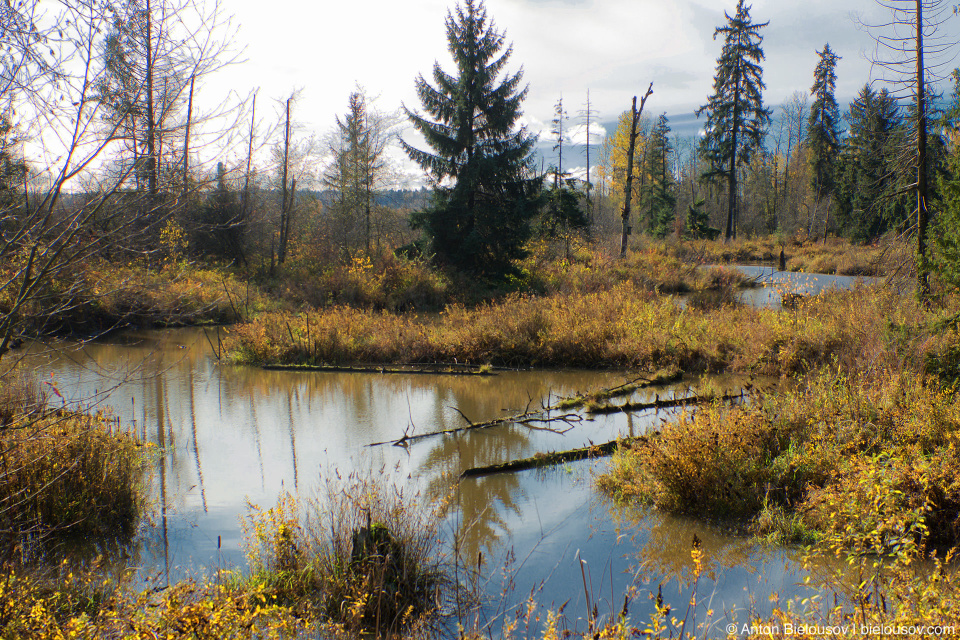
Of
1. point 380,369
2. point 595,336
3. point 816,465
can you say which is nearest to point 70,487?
point 816,465

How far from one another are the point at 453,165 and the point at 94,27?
814 inches

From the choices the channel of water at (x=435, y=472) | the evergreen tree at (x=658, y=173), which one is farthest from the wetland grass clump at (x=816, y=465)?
the evergreen tree at (x=658, y=173)

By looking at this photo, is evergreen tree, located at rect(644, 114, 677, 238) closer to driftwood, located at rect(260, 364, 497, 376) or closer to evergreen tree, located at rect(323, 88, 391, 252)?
evergreen tree, located at rect(323, 88, 391, 252)

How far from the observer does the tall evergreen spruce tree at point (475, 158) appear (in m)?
23.2

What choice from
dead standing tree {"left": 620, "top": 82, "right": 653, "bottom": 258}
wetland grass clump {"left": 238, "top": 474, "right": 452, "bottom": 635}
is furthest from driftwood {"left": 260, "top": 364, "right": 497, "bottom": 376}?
dead standing tree {"left": 620, "top": 82, "right": 653, "bottom": 258}

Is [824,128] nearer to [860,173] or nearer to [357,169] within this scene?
[860,173]

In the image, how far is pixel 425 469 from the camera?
7.60 meters

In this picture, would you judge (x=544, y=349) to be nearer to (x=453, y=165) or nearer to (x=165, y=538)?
(x=165, y=538)

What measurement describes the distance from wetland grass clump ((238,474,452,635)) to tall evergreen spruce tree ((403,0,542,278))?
18.8 m

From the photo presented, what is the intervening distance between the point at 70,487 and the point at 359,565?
3669mm

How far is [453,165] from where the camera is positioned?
78.3 ft

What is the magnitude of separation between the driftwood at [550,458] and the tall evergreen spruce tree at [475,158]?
→ 16195mm

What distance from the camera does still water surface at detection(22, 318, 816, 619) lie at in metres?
5.02

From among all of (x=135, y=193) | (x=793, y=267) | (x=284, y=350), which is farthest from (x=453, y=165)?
(x=135, y=193)
